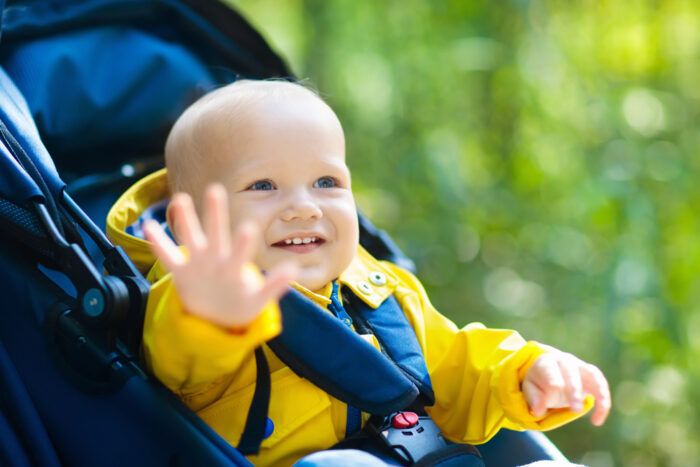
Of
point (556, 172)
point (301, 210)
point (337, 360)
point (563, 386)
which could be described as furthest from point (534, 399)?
point (556, 172)

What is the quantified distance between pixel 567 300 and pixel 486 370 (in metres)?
1.52

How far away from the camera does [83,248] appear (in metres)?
1.00

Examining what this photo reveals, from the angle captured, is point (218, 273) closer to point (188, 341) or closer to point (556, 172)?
point (188, 341)

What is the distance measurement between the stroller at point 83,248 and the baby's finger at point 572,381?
0.63 ft

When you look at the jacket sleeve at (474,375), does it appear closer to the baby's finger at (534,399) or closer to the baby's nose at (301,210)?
the baby's finger at (534,399)

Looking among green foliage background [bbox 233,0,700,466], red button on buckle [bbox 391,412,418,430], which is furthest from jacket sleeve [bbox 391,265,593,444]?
green foliage background [bbox 233,0,700,466]

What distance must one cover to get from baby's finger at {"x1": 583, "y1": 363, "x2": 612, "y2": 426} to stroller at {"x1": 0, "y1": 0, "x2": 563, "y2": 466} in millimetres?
166

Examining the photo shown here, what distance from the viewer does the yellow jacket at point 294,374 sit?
2.73 ft

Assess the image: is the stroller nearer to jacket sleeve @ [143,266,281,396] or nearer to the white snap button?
jacket sleeve @ [143,266,281,396]

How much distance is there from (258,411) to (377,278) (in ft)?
1.18

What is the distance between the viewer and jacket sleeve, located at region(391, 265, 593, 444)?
3.56 ft

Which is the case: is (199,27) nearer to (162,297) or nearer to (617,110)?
(162,297)

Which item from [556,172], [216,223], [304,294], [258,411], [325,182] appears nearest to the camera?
[216,223]

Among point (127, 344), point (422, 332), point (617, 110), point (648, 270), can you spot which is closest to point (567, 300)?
point (648, 270)
